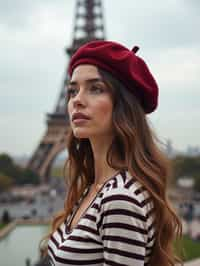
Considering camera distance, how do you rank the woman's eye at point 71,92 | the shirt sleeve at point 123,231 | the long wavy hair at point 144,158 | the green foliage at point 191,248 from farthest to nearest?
the green foliage at point 191,248 → the woman's eye at point 71,92 → the long wavy hair at point 144,158 → the shirt sleeve at point 123,231

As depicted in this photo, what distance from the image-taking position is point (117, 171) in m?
1.60

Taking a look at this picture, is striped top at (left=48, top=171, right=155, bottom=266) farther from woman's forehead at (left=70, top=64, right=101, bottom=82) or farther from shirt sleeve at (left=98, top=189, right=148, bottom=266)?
woman's forehead at (left=70, top=64, right=101, bottom=82)

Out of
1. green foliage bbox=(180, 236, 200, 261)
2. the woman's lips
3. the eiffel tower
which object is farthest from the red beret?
the eiffel tower

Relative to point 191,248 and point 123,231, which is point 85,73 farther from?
point 191,248

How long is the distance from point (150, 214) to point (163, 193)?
0.36 feet

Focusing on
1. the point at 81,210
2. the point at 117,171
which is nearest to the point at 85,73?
the point at 117,171

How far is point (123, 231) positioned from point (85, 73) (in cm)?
52

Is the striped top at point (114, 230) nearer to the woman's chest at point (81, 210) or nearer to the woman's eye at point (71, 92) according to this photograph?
the woman's chest at point (81, 210)

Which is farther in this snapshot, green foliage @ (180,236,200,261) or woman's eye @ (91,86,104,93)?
green foliage @ (180,236,200,261)

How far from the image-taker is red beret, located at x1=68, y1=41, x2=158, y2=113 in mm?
1615

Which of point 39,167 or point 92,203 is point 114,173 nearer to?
point 92,203

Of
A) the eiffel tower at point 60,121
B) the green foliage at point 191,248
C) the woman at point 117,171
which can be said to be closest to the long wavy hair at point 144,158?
the woman at point 117,171

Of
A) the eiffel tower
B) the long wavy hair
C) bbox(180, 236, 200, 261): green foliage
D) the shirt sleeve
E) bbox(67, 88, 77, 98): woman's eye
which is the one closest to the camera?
the shirt sleeve

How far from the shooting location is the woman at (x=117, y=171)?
144 centimetres
